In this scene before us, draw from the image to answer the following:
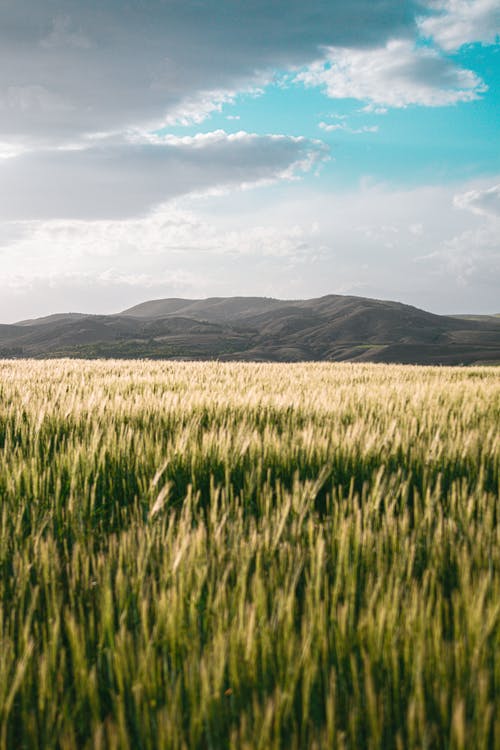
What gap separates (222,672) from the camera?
824 millimetres

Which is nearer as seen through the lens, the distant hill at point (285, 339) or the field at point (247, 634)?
the field at point (247, 634)

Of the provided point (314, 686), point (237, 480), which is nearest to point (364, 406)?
point (237, 480)

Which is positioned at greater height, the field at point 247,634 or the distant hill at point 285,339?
the distant hill at point 285,339

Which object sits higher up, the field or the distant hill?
the distant hill

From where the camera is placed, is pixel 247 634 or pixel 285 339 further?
pixel 285 339

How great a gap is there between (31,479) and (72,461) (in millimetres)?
191

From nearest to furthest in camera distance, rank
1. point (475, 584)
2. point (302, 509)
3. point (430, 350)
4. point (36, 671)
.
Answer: point (36, 671) < point (475, 584) < point (302, 509) < point (430, 350)

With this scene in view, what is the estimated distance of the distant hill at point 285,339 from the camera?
204 ft

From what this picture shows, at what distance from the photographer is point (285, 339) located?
88938mm

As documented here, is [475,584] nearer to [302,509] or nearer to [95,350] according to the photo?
[302,509]

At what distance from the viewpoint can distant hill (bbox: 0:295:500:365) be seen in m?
62.1

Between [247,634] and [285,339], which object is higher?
[285,339]

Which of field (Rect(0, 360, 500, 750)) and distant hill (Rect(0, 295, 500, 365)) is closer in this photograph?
field (Rect(0, 360, 500, 750))

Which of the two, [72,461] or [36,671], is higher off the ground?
[72,461]
